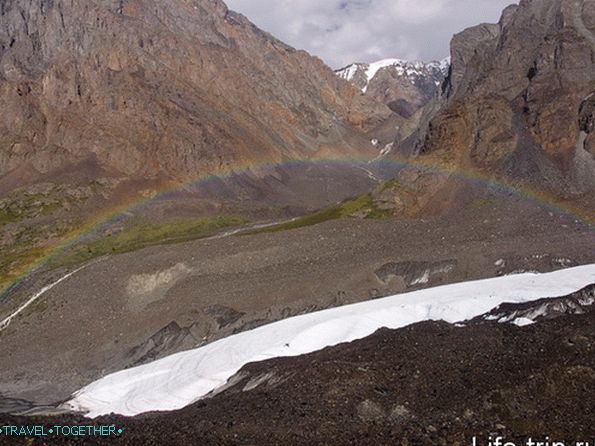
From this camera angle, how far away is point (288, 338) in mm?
32719

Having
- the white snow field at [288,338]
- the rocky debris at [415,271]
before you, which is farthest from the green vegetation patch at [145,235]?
the white snow field at [288,338]

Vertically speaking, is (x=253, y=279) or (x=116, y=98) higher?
(x=116, y=98)

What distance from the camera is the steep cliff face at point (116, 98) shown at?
356ft

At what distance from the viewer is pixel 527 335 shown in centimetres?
2331

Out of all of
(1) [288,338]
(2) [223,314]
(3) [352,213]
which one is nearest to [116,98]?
(3) [352,213]

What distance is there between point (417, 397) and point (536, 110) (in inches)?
1836

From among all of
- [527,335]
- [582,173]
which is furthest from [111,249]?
[527,335]

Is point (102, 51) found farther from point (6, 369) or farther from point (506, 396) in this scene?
point (506, 396)

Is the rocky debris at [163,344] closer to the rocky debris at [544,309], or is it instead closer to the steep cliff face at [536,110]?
the rocky debris at [544,309]

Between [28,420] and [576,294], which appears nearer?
[28,420]

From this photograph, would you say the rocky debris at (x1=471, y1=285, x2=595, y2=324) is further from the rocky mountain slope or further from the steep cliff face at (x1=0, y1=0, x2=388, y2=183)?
the steep cliff face at (x1=0, y1=0, x2=388, y2=183)

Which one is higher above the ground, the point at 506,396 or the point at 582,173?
the point at 582,173

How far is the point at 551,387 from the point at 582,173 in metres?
37.2

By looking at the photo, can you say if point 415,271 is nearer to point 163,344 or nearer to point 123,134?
point 163,344
